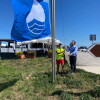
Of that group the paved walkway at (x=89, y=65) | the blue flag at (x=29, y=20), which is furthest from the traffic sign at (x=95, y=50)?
the paved walkway at (x=89, y=65)

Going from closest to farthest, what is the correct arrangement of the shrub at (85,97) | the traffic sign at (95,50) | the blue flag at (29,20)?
1. the traffic sign at (95,50)
2. the shrub at (85,97)
3. the blue flag at (29,20)

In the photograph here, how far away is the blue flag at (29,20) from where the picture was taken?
24.0 feet

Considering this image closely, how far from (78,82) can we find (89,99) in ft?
5.55

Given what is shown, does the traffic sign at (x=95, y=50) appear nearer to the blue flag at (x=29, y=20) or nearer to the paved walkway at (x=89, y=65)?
the blue flag at (x=29, y=20)

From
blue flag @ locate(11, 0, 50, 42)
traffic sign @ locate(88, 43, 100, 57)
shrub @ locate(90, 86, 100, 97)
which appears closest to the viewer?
traffic sign @ locate(88, 43, 100, 57)

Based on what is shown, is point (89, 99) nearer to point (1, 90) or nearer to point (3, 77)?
point (1, 90)

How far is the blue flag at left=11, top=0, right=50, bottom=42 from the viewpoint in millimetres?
7320

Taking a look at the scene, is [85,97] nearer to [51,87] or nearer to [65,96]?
[65,96]

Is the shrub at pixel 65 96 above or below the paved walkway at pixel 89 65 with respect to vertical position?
below

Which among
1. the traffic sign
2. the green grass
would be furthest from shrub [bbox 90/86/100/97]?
the traffic sign

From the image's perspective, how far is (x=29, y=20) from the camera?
24.7 ft

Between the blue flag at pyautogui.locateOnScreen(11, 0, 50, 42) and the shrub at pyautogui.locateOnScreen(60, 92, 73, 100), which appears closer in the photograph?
the shrub at pyautogui.locateOnScreen(60, 92, 73, 100)

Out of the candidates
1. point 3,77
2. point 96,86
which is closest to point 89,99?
point 96,86

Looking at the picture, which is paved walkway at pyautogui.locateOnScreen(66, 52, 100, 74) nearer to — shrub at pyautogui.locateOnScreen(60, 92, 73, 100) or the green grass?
the green grass
